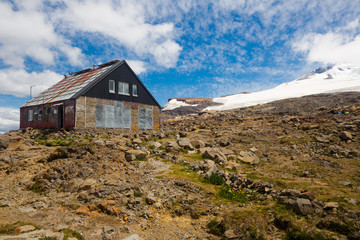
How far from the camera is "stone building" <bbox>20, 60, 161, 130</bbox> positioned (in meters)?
21.6

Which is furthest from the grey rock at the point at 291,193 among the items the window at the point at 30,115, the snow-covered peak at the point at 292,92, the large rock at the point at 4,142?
the snow-covered peak at the point at 292,92

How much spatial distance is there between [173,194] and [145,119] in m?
20.0

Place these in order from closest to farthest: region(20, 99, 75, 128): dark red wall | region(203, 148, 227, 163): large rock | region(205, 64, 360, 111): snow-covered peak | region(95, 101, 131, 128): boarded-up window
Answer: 1. region(203, 148, 227, 163): large rock
2. region(20, 99, 75, 128): dark red wall
3. region(95, 101, 131, 128): boarded-up window
4. region(205, 64, 360, 111): snow-covered peak

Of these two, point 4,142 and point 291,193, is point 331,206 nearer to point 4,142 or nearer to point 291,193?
point 291,193

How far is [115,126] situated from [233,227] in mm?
20343

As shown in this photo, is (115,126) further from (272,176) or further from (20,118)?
(272,176)

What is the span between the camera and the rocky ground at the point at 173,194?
626cm

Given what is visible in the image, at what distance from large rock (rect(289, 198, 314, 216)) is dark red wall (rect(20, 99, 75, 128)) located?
20544mm

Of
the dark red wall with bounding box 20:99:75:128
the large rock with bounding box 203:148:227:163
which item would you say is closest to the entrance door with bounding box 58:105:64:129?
the dark red wall with bounding box 20:99:75:128

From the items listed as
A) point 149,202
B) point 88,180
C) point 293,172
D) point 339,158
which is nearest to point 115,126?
point 88,180

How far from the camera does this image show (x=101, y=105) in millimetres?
23141

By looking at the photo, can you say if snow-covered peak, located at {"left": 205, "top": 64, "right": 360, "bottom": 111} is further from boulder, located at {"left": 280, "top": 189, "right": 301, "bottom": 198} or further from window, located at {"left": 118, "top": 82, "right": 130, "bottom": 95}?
boulder, located at {"left": 280, "top": 189, "right": 301, "bottom": 198}

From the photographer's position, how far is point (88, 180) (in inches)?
363

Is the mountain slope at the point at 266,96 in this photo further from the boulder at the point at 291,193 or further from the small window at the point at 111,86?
the boulder at the point at 291,193
